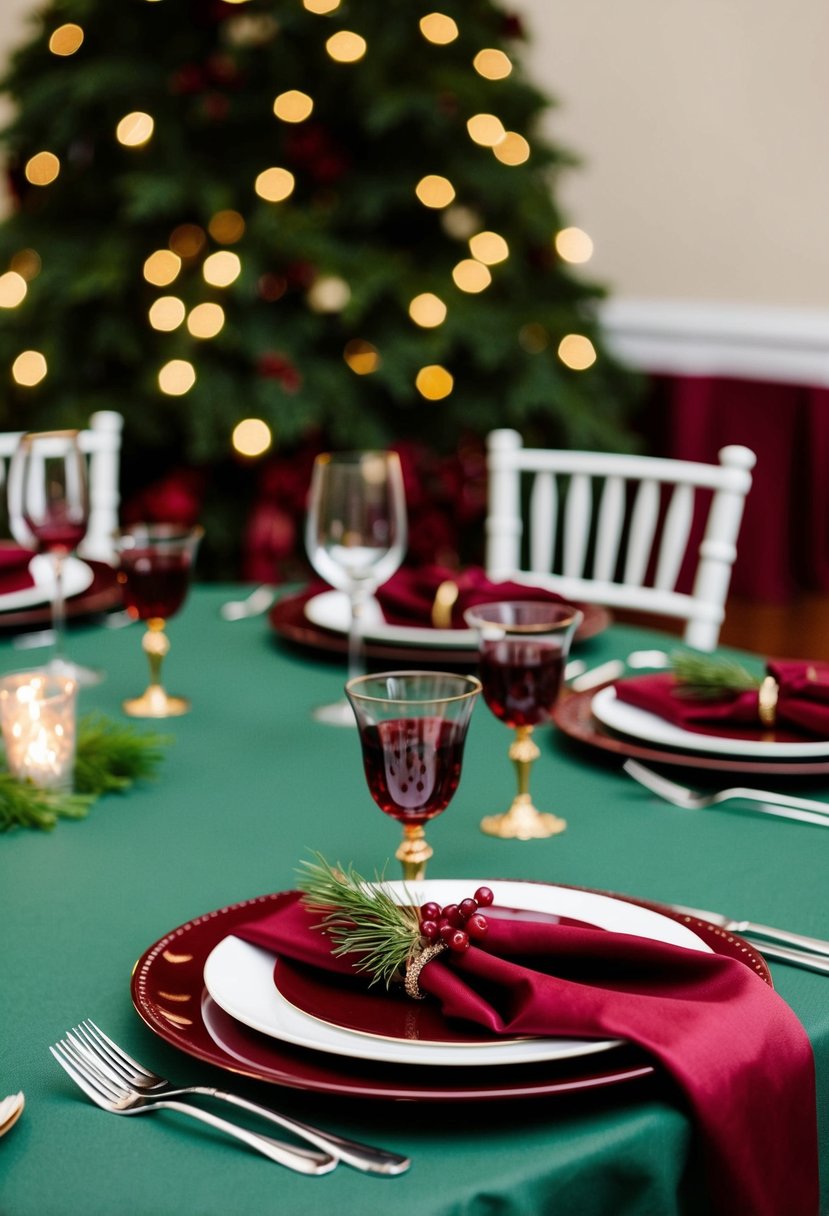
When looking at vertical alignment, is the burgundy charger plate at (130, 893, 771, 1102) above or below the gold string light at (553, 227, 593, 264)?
below

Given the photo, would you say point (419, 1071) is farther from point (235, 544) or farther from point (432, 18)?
point (432, 18)

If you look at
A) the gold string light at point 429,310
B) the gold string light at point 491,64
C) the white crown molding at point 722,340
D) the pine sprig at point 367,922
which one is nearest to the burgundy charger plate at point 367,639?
the pine sprig at point 367,922

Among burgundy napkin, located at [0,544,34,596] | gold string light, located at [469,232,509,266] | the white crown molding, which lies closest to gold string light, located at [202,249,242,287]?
gold string light, located at [469,232,509,266]

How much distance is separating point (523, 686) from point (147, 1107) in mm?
446

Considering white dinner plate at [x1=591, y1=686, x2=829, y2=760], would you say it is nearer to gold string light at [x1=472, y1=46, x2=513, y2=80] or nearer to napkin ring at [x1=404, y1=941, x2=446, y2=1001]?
napkin ring at [x1=404, y1=941, x2=446, y2=1001]

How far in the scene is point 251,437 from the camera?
9.79 feet

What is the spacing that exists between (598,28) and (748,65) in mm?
533

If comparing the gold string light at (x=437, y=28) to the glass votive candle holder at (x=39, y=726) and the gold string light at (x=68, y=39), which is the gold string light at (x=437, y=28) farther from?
the glass votive candle holder at (x=39, y=726)

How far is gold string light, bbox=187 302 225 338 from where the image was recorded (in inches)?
116

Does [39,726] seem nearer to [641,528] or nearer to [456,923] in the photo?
[456,923]

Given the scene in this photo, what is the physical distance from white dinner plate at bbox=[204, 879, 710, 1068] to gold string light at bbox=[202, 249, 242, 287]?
235 centimetres

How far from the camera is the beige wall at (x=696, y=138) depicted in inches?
163

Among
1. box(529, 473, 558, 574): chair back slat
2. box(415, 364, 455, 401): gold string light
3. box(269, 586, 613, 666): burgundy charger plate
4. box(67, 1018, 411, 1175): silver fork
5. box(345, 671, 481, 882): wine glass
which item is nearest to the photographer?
box(67, 1018, 411, 1175): silver fork

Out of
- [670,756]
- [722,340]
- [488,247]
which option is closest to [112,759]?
[670,756]
